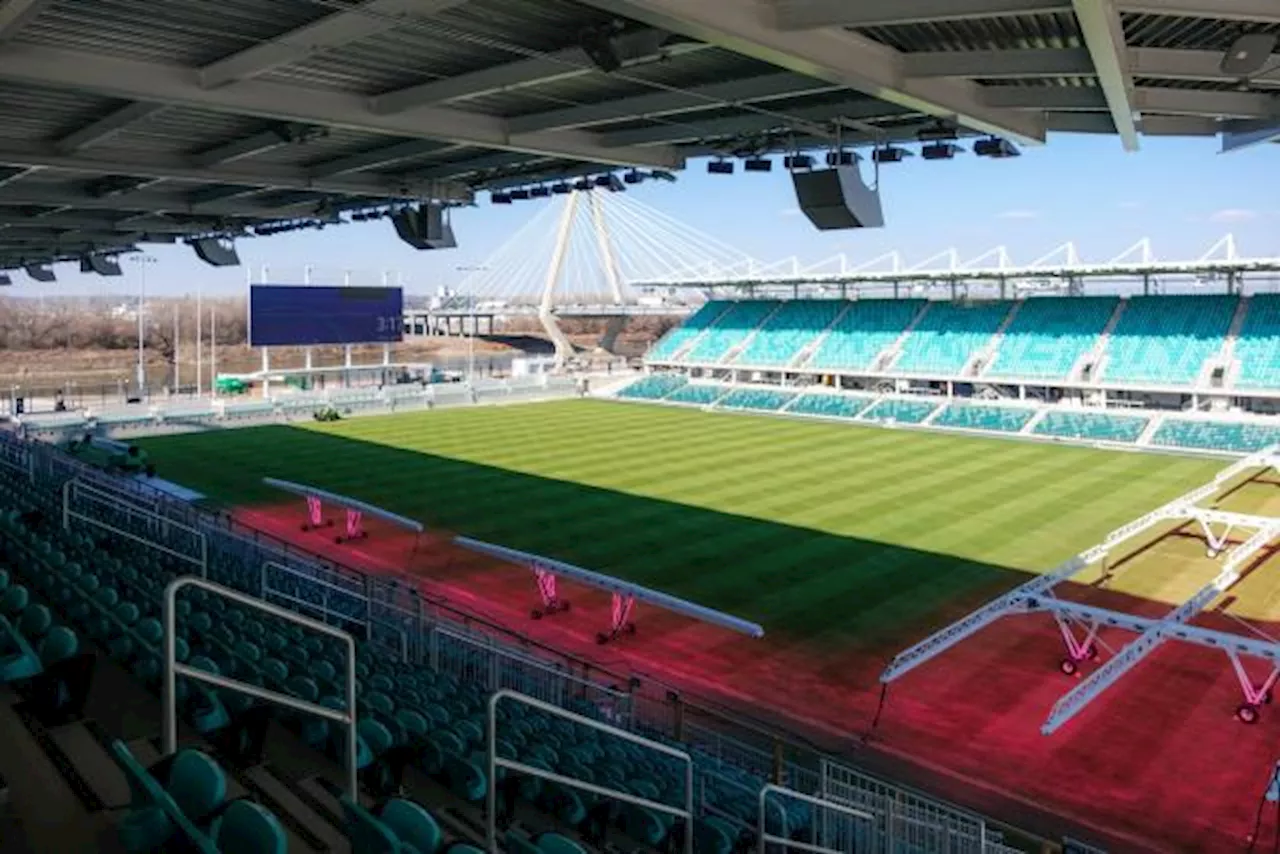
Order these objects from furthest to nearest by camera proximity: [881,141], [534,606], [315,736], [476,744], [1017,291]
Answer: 1. [1017,291]
2. [534,606]
3. [881,141]
4. [476,744]
5. [315,736]

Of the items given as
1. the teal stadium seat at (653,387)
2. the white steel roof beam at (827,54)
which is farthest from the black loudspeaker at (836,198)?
the teal stadium seat at (653,387)

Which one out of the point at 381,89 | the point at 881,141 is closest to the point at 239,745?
the point at 381,89

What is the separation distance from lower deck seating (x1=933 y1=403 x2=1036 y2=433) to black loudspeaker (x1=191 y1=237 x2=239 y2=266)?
2818 cm

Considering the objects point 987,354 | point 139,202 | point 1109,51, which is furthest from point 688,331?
point 1109,51

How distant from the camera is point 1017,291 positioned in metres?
47.3

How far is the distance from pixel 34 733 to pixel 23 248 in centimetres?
2518

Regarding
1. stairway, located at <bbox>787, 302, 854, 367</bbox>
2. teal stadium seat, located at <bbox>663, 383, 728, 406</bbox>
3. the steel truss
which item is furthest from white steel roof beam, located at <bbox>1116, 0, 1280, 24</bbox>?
stairway, located at <bbox>787, 302, 854, 367</bbox>

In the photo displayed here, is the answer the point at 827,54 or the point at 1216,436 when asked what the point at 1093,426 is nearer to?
the point at 1216,436

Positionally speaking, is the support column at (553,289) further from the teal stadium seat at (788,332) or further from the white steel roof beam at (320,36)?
the white steel roof beam at (320,36)

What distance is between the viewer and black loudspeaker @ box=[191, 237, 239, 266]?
21734mm

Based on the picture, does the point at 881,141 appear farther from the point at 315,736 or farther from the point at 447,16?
the point at 315,736

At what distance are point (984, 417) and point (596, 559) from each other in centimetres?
2522

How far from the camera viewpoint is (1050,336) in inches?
1706

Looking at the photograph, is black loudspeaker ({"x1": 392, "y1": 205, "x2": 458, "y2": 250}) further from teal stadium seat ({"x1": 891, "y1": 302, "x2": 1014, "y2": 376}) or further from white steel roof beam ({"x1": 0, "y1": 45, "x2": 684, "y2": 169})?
teal stadium seat ({"x1": 891, "y1": 302, "x2": 1014, "y2": 376})
